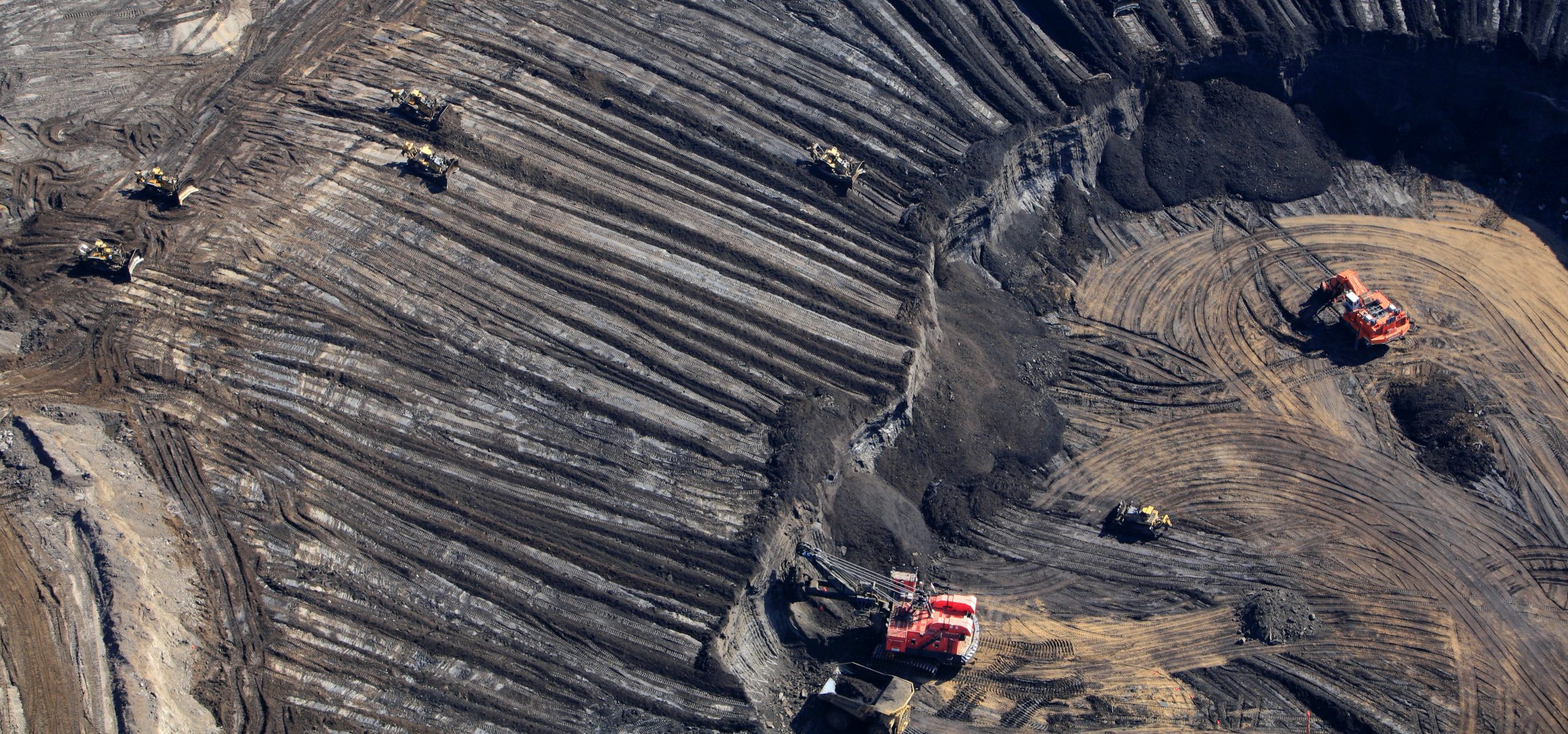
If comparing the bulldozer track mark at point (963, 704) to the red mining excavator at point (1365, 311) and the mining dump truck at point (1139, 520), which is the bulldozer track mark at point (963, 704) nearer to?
the mining dump truck at point (1139, 520)

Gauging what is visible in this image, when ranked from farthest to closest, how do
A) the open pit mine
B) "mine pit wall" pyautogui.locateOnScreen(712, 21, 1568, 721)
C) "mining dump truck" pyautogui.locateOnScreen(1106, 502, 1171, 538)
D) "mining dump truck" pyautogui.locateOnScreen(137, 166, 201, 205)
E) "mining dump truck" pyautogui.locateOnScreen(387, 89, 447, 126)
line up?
"mine pit wall" pyautogui.locateOnScreen(712, 21, 1568, 721) → "mining dump truck" pyautogui.locateOnScreen(387, 89, 447, 126) → "mining dump truck" pyautogui.locateOnScreen(137, 166, 201, 205) → "mining dump truck" pyautogui.locateOnScreen(1106, 502, 1171, 538) → the open pit mine

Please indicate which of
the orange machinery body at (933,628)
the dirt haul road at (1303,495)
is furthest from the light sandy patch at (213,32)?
the dirt haul road at (1303,495)

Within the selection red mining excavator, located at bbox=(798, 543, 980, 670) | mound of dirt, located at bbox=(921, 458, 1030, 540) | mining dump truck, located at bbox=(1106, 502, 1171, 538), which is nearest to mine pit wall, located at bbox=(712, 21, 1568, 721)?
mound of dirt, located at bbox=(921, 458, 1030, 540)

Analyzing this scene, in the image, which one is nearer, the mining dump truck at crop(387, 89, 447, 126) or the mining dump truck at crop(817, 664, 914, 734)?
the mining dump truck at crop(817, 664, 914, 734)

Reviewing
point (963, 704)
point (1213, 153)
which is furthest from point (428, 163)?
point (1213, 153)

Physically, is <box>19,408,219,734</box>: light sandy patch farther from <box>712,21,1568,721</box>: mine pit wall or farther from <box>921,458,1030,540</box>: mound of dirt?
<box>712,21,1568,721</box>: mine pit wall

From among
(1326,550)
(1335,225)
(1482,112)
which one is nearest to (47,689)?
(1326,550)
